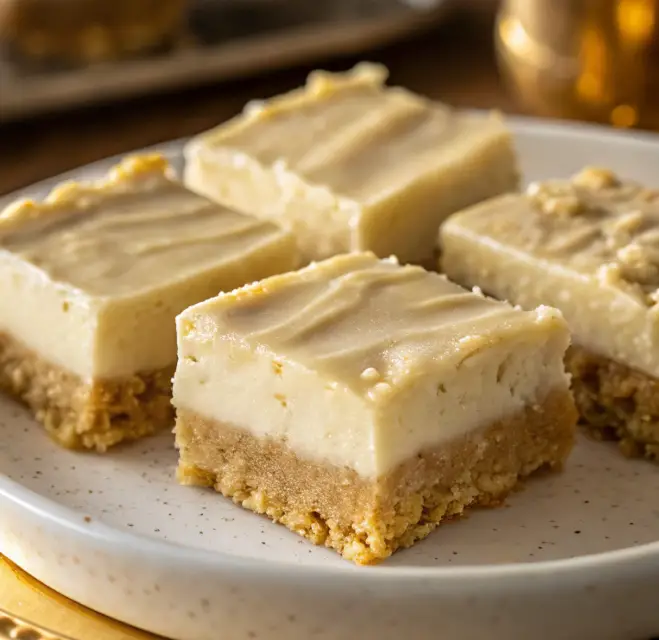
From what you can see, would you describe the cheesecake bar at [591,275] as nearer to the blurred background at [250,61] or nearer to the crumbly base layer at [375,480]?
the crumbly base layer at [375,480]

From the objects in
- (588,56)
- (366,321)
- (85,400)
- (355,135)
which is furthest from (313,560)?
(588,56)

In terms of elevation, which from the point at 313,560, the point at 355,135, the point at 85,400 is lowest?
the point at 313,560

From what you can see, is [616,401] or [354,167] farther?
[354,167]

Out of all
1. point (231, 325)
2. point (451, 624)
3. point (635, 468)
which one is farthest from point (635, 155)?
point (451, 624)

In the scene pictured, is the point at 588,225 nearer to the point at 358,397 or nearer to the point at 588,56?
the point at 358,397

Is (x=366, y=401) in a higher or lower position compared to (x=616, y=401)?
higher

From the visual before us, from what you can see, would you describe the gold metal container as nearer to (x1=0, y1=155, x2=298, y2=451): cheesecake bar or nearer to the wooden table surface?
the wooden table surface

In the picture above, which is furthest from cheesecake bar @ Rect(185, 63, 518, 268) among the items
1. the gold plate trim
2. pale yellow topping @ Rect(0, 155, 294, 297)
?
the gold plate trim

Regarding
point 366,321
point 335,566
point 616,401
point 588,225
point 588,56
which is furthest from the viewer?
point 588,56
